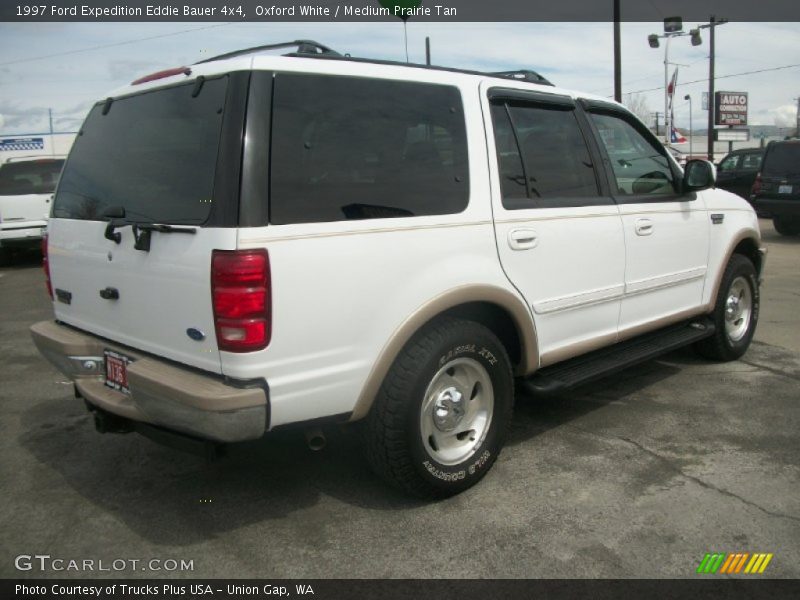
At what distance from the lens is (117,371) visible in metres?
3.15

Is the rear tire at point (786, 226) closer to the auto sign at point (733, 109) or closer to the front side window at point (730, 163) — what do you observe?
the front side window at point (730, 163)

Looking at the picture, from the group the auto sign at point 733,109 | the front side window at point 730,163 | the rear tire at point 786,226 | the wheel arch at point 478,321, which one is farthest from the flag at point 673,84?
the wheel arch at point 478,321

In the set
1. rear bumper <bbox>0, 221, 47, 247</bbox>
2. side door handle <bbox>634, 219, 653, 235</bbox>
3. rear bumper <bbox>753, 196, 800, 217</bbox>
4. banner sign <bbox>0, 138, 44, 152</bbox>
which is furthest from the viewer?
banner sign <bbox>0, 138, 44, 152</bbox>

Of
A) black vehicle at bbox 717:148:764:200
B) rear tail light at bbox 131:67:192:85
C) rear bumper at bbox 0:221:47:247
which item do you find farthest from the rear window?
black vehicle at bbox 717:148:764:200

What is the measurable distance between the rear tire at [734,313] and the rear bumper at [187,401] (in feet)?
12.6

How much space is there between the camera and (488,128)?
3455 mm

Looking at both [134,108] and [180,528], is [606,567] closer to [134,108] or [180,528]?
[180,528]

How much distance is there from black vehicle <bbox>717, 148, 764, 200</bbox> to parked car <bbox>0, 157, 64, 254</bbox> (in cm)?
1589

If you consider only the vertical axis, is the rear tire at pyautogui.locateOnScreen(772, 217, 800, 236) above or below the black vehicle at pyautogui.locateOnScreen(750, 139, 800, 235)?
below

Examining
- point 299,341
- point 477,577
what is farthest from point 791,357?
point 299,341

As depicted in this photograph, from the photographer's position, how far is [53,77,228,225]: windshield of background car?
2.76m

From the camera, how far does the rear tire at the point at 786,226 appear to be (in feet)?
45.6

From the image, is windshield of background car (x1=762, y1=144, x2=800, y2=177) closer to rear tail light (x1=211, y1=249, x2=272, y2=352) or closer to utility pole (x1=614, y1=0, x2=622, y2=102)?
utility pole (x1=614, y1=0, x2=622, y2=102)

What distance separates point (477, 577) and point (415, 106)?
2.01m
